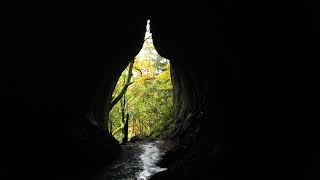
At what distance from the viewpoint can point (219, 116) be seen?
26.6 feet

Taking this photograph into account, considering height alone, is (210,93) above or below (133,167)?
above

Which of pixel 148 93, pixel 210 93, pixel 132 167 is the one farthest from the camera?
pixel 148 93

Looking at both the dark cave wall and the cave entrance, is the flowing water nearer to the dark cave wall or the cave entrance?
the dark cave wall

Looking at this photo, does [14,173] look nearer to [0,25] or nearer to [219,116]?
[0,25]

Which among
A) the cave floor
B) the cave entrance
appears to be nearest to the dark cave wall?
the cave floor

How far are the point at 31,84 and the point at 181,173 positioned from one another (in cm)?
516

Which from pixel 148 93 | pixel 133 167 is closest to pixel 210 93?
pixel 133 167

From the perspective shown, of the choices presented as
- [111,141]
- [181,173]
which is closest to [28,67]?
[181,173]

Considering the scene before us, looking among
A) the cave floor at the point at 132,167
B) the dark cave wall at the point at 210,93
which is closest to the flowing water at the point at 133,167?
the cave floor at the point at 132,167

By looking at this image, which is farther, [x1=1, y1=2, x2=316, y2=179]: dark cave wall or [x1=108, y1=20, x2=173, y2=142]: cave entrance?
[x1=108, y1=20, x2=173, y2=142]: cave entrance

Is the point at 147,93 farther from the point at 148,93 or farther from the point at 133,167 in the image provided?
the point at 133,167

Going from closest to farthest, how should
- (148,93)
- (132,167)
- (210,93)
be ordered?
(210,93) < (132,167) < (148,93)

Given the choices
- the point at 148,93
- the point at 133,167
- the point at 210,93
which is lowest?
the point at 133,167

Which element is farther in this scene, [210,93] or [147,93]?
[147,93]
